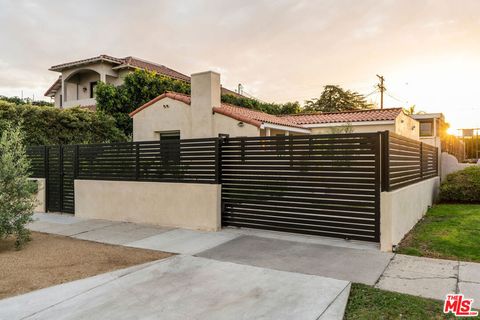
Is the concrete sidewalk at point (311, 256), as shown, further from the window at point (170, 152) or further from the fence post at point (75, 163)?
the fence post at point (75, 163)

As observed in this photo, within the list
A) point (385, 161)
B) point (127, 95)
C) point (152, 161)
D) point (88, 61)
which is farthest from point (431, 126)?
point (88, 61)

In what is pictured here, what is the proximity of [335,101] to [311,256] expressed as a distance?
36306mm

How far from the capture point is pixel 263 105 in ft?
89.9

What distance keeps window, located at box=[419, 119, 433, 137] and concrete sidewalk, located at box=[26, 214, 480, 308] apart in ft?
48.7

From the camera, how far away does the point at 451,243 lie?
6223mm

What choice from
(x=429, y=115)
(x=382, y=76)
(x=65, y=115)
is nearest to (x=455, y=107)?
(x=429, y=115)

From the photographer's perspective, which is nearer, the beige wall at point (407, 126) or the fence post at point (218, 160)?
the fence post at point (218, 160)

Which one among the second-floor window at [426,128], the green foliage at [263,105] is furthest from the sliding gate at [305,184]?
the green foliage at [263,105]

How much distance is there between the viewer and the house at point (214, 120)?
14.1 metres

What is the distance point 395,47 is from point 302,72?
5187mm

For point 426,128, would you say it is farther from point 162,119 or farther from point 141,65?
point 141,65

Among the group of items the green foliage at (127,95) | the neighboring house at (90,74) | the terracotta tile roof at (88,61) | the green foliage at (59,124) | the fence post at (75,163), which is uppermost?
the terracotta tile roof at (88,61)

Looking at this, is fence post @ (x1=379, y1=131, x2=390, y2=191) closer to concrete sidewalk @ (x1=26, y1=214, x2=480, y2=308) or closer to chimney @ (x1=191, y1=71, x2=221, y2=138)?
concrete sidewalk @ (x1=26, y1=214, x2=480, y2=308)

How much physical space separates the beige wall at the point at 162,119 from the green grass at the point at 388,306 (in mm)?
11822
